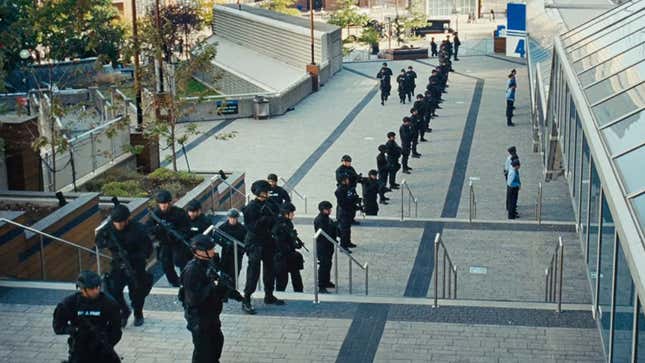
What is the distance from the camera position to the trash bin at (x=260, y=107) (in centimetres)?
2895

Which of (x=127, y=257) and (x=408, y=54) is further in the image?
(x=408, y=54)

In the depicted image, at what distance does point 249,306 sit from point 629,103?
444 centimetres

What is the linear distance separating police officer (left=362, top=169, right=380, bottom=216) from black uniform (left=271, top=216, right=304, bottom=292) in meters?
5.32

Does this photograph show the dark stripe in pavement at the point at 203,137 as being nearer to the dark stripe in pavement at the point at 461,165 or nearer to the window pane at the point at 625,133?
the dark stripe in pavement at the point at 461,165

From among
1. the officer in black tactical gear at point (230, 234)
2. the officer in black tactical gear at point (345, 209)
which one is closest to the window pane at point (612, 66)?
the officer in black tactical gear at point (230, 234)

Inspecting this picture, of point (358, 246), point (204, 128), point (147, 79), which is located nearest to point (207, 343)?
point (358, 246)

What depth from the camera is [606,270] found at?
8.18 meters

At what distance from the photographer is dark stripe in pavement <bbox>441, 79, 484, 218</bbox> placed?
19094 millimetres

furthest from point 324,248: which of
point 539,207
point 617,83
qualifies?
point 539,207

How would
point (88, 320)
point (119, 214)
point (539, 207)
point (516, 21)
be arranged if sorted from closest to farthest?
point (88, 320) < point (119, 214) < point (539, 207) < point (516, 21)

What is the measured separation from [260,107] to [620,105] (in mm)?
20531

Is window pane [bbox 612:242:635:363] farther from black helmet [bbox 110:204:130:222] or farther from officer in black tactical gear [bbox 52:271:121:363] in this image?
black helmet [bbox 110:204:130:222]

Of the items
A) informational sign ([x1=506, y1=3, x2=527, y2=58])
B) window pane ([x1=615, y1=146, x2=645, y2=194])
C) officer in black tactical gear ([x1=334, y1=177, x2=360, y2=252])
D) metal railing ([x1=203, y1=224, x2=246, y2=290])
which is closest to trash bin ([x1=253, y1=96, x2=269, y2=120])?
informational sign ([x1=506, y1=3, x2=527, y2=58])

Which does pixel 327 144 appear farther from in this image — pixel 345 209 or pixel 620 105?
pixel 620 105
